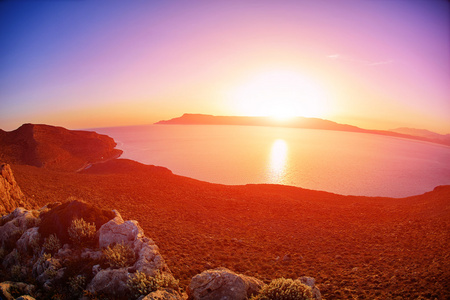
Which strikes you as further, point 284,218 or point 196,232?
point 284,218

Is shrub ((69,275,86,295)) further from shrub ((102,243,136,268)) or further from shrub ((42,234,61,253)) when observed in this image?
shrub ((42,234,61,253))

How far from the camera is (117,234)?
6.85 m

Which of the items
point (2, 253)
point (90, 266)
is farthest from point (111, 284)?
point (2, 253)

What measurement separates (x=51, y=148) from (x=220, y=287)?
172 feet

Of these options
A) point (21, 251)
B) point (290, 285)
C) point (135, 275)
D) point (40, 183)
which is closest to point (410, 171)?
point (290, 285)

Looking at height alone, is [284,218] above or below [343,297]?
below

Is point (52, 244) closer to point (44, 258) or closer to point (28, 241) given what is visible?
point (44, 258)

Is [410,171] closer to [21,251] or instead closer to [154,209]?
[154,209]

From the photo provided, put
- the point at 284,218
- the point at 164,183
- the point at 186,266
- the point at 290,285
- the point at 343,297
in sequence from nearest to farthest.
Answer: the point at 290,285
the point at 343,297
the point at 186,266
the point at 284,218
the point at 164,183

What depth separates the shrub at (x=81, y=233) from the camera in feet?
22.2

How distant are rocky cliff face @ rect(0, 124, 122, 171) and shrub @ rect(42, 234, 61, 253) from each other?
39.1 m

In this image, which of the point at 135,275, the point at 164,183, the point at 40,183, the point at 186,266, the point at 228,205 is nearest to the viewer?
the point at 135,275

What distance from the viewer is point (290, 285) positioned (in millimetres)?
4789

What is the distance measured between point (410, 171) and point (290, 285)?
188 feet
